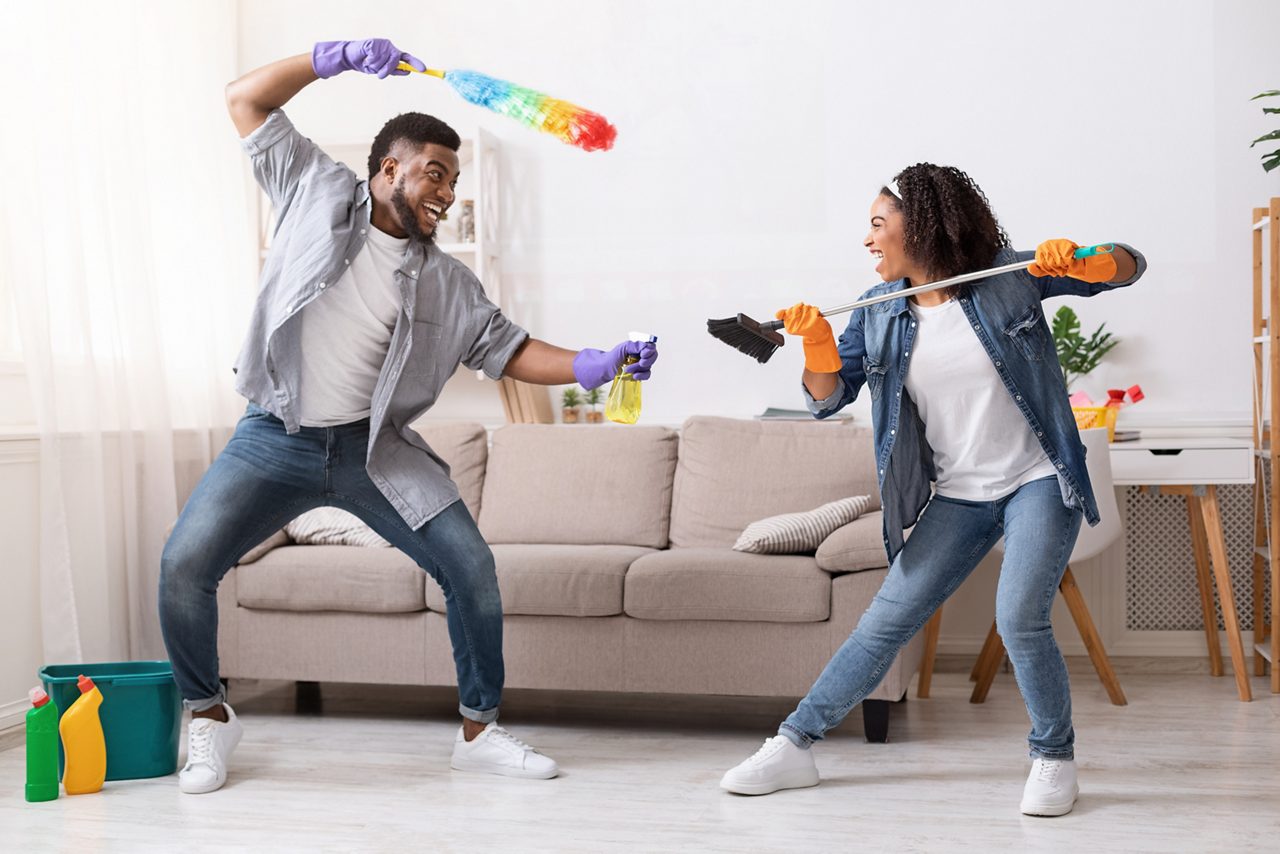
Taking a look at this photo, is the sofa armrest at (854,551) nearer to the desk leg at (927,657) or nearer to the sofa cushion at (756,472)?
the sofa cushion at (756,472)

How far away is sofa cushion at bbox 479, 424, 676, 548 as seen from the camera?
3.73m

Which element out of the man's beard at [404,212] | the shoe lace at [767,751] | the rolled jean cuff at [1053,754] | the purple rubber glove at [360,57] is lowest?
the shoe lace at [767,751]

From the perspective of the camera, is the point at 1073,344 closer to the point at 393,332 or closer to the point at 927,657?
the point at 927,657

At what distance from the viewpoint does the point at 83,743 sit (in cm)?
268

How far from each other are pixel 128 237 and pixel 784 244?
1993mm

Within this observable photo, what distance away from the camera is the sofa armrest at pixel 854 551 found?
3.02 meters

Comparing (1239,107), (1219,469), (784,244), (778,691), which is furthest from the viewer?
(784,244)

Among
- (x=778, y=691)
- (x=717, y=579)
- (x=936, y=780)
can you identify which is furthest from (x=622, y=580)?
(x=936, y=780)

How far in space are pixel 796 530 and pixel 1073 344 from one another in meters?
1.23

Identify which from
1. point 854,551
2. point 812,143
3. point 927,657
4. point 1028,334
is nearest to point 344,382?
point 854,551

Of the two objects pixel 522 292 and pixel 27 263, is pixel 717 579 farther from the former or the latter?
pixel 27 263

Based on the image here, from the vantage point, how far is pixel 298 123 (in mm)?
4531

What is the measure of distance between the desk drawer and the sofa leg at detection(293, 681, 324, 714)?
89.8 inches

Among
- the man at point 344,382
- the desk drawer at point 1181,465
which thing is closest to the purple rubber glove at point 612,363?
the man at point 344,382
